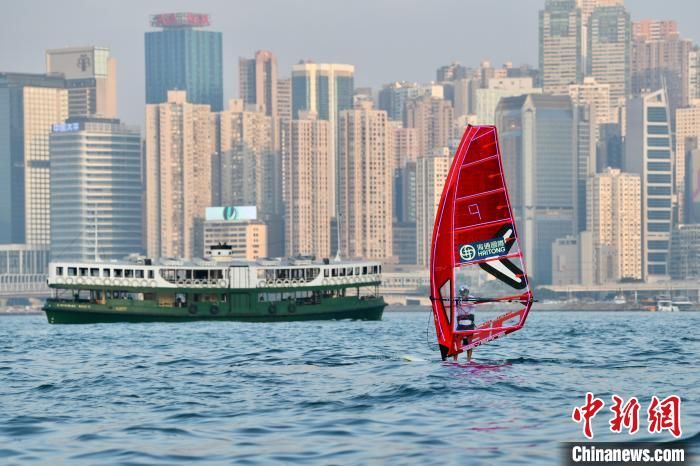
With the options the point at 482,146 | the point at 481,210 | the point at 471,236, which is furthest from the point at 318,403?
the point at 482,146

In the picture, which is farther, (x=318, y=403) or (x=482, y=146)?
(x=482, y=146)

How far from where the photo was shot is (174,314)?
384 feet

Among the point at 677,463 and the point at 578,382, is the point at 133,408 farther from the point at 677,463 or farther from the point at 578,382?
the point at 677,463

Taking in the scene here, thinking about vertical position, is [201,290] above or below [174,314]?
above

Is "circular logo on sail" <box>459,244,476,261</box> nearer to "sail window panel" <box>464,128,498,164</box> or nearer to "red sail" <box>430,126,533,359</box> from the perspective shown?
"red sail" <box>430,126,533,359</box>

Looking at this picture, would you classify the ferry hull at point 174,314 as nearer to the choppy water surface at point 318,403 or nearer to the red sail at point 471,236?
the choppy water surface at point 318,403

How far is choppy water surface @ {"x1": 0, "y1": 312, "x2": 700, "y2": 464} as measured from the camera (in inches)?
1261

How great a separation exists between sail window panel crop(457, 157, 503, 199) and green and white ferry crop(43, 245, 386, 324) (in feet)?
233

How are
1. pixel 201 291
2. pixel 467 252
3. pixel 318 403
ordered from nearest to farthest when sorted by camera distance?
pixel 318 403 → pixel 467 252 → pixel 201 291

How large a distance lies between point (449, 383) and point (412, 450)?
36.1 feet

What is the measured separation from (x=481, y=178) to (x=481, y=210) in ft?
3.20

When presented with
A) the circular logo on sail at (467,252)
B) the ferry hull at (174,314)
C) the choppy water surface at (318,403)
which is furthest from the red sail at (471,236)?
the ferry hull at (174,314)

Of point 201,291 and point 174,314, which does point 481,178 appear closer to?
point 174,314

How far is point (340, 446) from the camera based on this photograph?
32.5 metres
